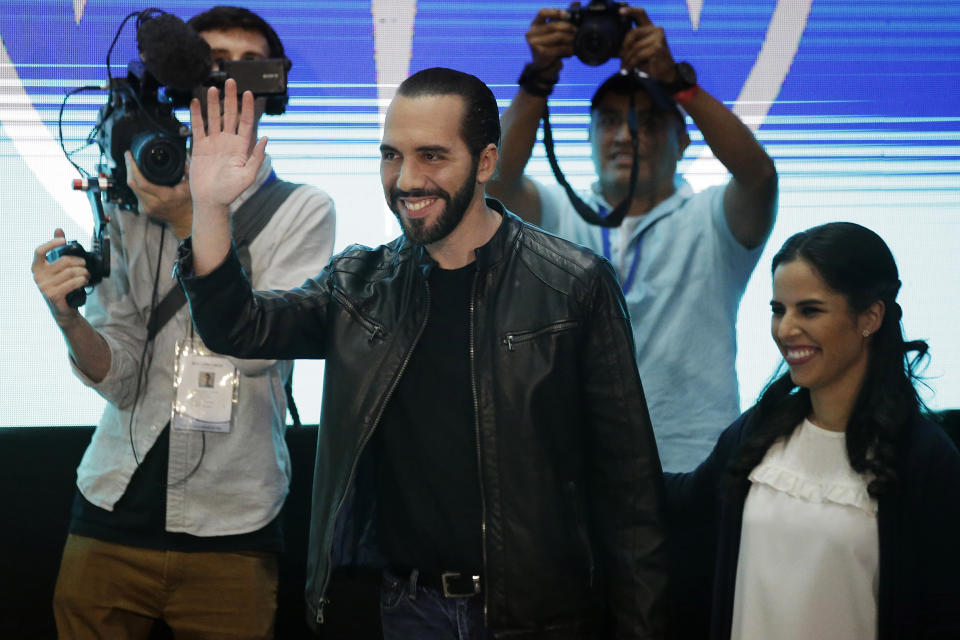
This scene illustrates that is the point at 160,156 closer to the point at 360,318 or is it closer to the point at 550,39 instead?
the point at 360,318

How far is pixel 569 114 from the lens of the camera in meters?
3.13

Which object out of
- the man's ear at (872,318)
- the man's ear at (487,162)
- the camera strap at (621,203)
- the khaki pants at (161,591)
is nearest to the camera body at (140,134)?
the man's ear at (487,162)

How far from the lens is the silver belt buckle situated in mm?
1868

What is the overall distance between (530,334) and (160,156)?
888mm

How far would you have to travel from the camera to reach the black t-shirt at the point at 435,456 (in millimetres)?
1891

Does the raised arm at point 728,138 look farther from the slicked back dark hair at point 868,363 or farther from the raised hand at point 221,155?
the raised hand at point 221,155

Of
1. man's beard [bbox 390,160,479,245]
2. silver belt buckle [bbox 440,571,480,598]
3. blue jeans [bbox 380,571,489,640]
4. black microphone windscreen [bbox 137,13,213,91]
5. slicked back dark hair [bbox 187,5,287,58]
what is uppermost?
slicked back dark hair [bbox 187,5,287,58]

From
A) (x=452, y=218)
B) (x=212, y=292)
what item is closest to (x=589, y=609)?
(x=452, y=218)

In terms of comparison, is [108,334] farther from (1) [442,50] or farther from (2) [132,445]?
(1) [442,50]

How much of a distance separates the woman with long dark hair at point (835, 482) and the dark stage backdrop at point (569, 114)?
985 millimetres

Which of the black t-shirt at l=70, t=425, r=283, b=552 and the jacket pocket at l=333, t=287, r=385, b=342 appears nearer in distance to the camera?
the jacket pocket at l=333, t=287, r=385, b=342

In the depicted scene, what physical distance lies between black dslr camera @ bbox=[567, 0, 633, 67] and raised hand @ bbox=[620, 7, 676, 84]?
0.08 ft

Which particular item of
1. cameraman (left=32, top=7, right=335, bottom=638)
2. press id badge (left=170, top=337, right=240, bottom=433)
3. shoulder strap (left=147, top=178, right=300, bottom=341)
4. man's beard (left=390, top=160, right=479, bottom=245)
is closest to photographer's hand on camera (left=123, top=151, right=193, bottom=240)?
cameraman (left=32, top=7, right=335, bottom=638)

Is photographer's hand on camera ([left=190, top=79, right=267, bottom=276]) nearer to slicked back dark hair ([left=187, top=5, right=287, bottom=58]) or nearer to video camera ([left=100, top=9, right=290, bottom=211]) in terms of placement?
video camera ([left=100, top=9, right=290, bottom=211])
